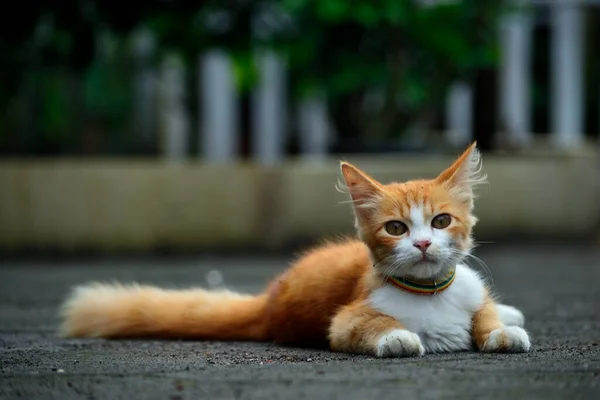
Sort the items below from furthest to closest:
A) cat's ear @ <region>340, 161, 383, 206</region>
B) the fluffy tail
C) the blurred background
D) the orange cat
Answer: the blurred background, the fluffy tail, cat's ear @ <region>340, 161, 383, 206</region>, the orange cat

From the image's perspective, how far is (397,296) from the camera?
13.2ft

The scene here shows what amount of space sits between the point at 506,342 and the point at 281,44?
7371 millimetres

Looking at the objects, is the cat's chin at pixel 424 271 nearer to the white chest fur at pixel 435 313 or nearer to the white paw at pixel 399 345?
the white chest fur at pixel 435 313

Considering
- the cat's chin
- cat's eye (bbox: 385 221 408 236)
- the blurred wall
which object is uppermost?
cat's eye (bbox: 385 221 408 236)

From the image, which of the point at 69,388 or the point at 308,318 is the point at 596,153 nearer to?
the point at 308,318

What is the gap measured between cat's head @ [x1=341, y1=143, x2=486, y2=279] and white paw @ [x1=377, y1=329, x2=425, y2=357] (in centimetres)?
27

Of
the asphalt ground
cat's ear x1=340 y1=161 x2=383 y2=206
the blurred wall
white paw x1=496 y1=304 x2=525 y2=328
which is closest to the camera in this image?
the asphalt ground

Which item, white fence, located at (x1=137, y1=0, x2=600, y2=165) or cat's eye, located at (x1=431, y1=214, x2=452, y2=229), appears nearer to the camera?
cat's eye, located at (x1=431, y1=214, x2=452, y2=229)

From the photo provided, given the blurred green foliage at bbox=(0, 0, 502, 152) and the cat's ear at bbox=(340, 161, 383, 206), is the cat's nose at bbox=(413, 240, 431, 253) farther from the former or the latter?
the blurred green foliage at bbox=(0, 0, 502, 152)

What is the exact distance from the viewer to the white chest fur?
3981 mm

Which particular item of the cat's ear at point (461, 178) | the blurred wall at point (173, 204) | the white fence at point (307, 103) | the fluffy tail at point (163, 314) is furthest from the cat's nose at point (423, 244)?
the white fence at point (307, 103)

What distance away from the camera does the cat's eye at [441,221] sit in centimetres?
398

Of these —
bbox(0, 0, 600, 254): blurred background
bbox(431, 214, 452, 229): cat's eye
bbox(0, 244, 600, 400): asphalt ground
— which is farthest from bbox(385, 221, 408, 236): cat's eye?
bbox(0, 0, 600, 254): blurred background

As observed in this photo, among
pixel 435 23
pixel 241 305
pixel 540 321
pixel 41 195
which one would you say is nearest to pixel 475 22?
pixel 435 23
